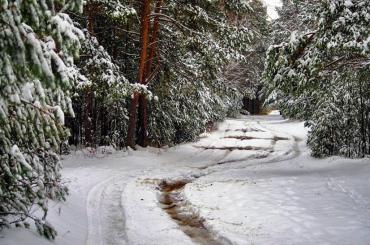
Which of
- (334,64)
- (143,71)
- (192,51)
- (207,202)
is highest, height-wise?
(192,51)

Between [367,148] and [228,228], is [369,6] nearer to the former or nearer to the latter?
[228,228]

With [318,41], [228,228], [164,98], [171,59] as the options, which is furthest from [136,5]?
[228,228]

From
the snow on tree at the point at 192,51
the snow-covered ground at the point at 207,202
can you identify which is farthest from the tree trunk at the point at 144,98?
the snow-covered ground at the point at 207,202

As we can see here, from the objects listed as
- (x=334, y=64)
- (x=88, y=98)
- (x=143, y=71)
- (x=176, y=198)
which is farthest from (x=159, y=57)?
(x=176, y=198)

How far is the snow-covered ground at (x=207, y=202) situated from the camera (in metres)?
7.34

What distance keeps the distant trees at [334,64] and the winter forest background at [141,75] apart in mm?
33

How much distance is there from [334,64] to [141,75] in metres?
7.84

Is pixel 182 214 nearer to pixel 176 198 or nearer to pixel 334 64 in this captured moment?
pixel 176 198

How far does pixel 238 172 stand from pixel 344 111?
5367mm

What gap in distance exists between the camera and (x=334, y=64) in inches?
487

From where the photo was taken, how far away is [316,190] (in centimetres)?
1096

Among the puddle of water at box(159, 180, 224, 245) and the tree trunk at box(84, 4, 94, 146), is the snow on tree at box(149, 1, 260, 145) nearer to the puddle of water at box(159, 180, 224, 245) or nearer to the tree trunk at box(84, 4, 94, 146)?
the tree trunk at box(84, 4, 94, 146)

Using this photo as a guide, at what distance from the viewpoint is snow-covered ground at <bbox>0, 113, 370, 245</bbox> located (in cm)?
734

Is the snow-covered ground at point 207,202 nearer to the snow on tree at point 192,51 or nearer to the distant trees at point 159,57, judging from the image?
the distant trees at point 159,57
